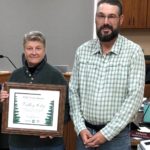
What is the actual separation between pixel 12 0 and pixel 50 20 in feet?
1.63

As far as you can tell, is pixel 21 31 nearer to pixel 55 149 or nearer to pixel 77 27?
pixel 77 27

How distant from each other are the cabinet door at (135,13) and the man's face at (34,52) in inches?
139

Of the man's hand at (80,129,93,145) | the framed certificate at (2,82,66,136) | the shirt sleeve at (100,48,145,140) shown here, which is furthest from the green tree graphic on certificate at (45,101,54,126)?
the shirt sleeve at (100,48,145,140)

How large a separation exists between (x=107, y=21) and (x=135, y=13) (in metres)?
3.68

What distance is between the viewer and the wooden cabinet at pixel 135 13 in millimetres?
5543

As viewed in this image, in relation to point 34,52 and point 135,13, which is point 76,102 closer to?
point 34,52

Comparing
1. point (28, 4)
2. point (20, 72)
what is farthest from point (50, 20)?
point (20, 72)

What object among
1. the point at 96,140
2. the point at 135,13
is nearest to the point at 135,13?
the point at 135,13

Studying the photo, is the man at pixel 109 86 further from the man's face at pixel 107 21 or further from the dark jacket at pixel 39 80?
the dark jacket at pixel 39 80

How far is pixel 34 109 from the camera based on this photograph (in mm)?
2254

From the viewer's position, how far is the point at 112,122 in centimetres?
202

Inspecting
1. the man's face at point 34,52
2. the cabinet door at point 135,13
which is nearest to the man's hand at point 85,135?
the man's face at point 34,52

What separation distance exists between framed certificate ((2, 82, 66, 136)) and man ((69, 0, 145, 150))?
0.13 meters

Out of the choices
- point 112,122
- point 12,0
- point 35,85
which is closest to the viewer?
point 112,122
